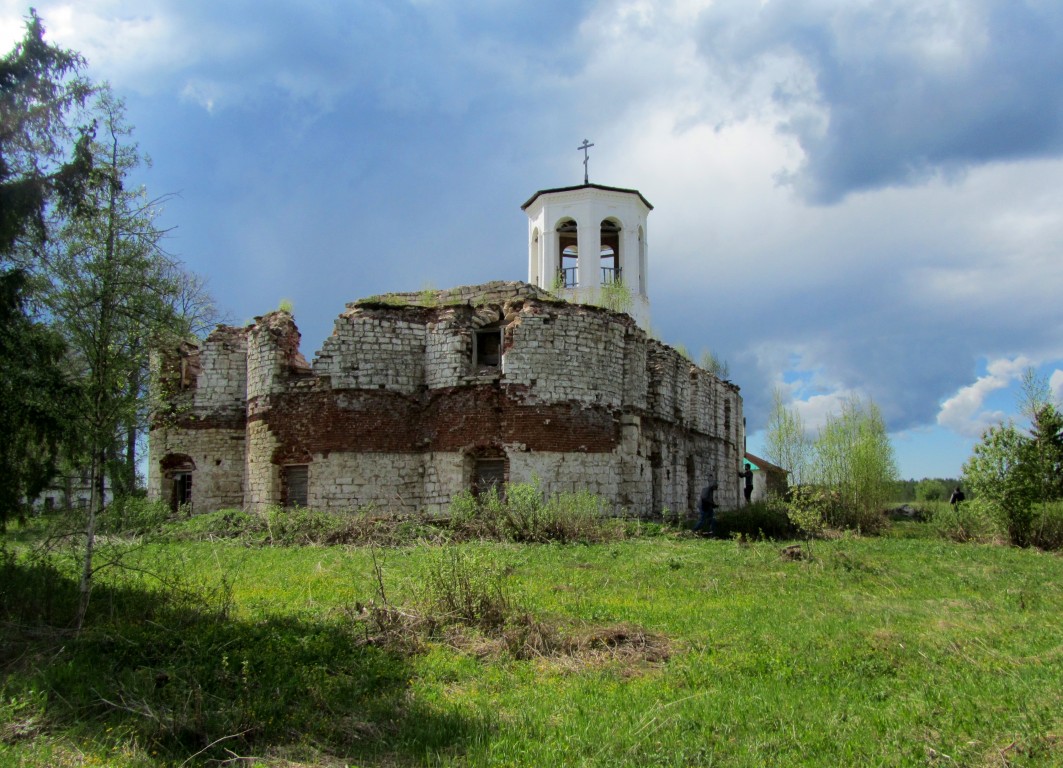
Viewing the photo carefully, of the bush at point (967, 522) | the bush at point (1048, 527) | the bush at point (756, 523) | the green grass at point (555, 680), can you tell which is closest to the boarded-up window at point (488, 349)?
the bush at point (756, 523)

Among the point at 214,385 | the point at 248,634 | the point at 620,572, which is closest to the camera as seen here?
the point at 248,634

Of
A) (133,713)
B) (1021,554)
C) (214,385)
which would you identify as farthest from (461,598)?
(214,385)

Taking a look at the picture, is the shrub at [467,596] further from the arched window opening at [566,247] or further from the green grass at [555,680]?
the arched window opening at [566,247]

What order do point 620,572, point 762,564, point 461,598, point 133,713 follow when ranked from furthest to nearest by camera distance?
point 762,564, point 620,572, point 461,598, point 133,713

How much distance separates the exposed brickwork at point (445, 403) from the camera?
1884cm

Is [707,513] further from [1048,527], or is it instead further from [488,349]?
[1048,527]

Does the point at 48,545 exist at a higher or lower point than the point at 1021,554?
higher

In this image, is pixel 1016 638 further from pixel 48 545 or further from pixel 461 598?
pixel 48 545

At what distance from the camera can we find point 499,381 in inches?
747

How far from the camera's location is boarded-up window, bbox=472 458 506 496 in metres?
18.9

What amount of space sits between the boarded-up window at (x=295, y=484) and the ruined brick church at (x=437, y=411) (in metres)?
0.03

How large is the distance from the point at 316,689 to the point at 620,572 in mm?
6739

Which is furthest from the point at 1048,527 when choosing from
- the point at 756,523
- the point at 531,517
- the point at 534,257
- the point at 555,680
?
the point at 534,257

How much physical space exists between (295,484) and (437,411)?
404 cm
